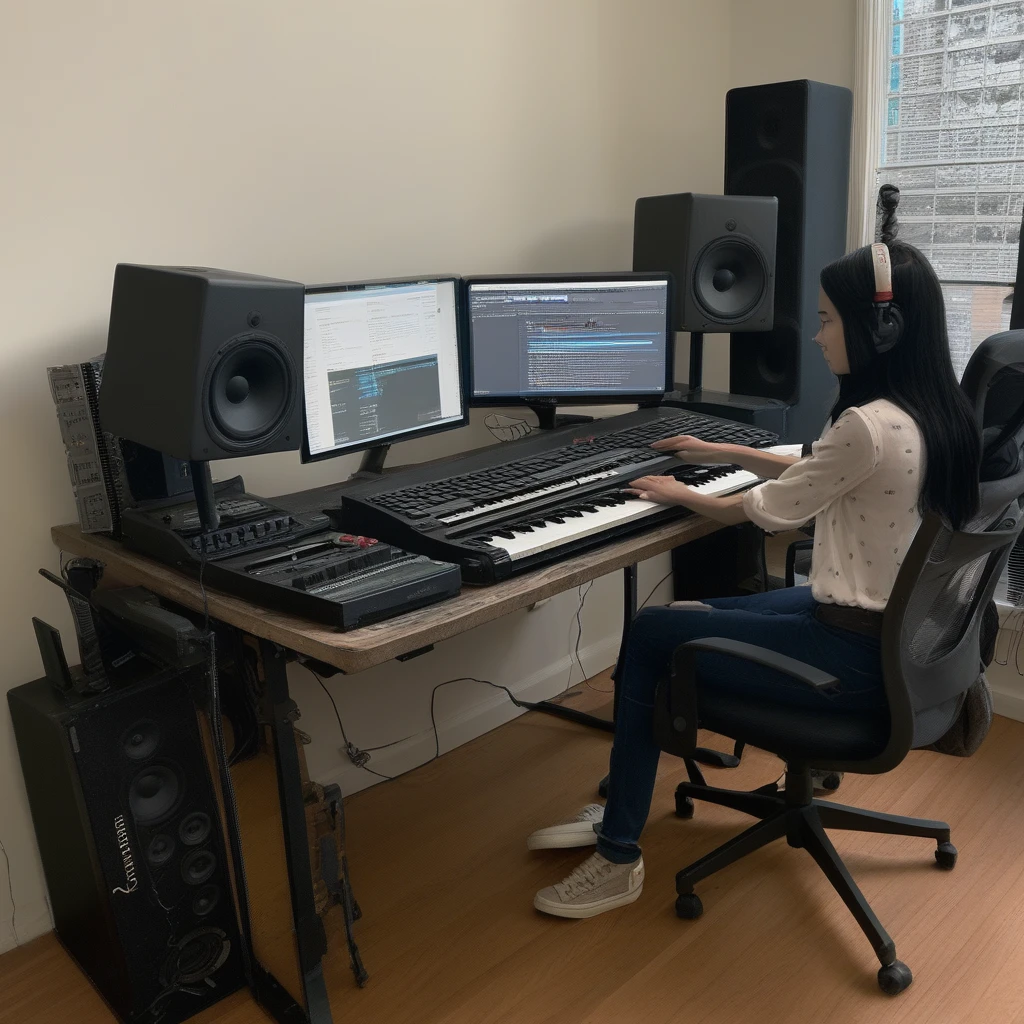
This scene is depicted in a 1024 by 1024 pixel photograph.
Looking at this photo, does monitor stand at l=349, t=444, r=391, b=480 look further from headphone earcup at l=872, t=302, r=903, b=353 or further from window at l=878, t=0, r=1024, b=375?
window at l=878, t=0, r=1024, b=375

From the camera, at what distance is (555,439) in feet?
7.48

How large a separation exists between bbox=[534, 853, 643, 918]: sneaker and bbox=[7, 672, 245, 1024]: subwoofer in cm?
60

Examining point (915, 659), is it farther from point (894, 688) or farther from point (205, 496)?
point (205, 496)

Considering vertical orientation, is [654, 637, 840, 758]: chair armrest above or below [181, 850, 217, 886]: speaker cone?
→ above

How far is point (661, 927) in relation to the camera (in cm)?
203

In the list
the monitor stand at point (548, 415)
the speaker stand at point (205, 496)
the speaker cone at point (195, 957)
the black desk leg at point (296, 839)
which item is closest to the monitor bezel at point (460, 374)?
the monitor stand at point (548, 415)

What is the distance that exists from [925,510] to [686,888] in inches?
33.8

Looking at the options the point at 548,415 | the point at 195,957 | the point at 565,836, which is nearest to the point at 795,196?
the point at 548,415

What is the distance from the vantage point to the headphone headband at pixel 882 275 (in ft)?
5.52

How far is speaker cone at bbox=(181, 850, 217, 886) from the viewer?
6.04 ft

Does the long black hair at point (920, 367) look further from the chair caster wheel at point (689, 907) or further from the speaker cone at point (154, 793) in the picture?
the speaker cone at point (154, 793)

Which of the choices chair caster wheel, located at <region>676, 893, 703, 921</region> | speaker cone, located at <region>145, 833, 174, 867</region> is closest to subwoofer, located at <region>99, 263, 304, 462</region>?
speaker cone, located at <region>145, 833, 174, 867</region>

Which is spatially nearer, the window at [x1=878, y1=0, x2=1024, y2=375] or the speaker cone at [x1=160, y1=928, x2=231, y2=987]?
the speaker cone at [x1=160, y1=928, x2=231, y2=987]

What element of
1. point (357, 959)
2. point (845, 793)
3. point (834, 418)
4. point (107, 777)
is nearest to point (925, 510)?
point (834, 418)
